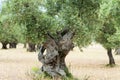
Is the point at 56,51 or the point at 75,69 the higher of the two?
the point at 56,51

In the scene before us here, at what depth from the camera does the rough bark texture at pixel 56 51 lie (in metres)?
20.0

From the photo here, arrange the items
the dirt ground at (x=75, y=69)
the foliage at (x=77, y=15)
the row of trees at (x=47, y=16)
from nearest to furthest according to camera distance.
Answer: the row of trees at (x=47, y=16), the foliage at (x=77, y=15), the dirt ground at (x=75, y=69)

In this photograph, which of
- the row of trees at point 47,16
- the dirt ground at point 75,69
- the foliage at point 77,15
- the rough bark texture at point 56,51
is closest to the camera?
the row of trees at point 47,16

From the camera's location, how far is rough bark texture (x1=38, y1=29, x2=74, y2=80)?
19966mm

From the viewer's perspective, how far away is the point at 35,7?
18641mm

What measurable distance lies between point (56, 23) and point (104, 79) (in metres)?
5.11

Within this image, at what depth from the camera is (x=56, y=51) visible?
65.3 feet

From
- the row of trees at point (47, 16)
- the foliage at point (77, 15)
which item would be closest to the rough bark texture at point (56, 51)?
the row of trees at point (47, 16)

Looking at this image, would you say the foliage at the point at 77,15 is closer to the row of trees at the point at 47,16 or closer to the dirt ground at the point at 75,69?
the row of trees at the point at 47,16

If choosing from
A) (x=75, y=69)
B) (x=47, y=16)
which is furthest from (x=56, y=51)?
(x=75, y=69)

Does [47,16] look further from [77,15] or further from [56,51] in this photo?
[56,51]

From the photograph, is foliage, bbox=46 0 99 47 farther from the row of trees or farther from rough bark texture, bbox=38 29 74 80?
rough bark texture, bbox=38 29 74 80

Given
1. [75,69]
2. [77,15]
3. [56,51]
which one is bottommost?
[75,69]

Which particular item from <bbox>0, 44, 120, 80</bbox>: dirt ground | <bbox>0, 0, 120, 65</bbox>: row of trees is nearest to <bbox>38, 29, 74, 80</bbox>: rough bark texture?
<bbox>0, 0, 120, 65</bbox>: row of trees
